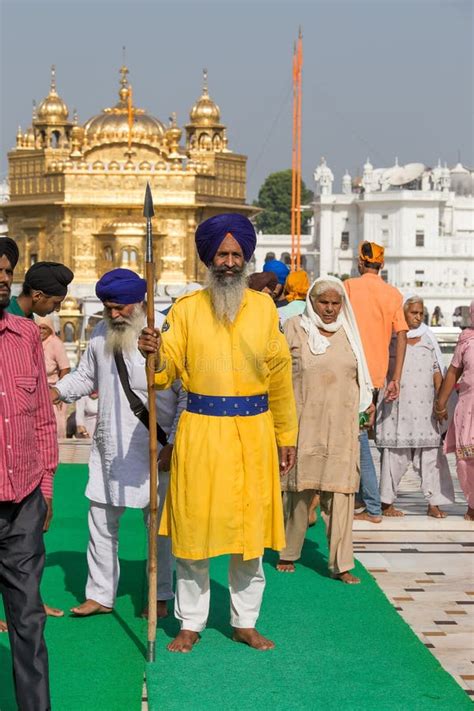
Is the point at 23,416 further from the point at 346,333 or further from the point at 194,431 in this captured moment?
the point at 346,333

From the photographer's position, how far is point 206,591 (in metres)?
5.34

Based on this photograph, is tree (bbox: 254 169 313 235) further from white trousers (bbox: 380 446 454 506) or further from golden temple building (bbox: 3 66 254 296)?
white trousers (bbox: 380 446 454 506)

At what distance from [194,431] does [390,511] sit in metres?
3.38

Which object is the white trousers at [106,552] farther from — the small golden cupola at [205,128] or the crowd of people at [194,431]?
the small golden cupola at [205,128]

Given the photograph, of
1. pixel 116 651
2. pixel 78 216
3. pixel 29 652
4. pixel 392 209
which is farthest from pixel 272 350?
pixel 392 209

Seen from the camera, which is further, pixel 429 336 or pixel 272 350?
pixel 429 336

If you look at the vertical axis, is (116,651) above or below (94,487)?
below

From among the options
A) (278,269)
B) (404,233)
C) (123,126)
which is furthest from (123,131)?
(404,233)

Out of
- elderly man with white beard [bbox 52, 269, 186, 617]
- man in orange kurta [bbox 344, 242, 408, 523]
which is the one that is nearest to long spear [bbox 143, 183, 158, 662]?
elderly man with white beard [bbox 52, 269, 186, 617]

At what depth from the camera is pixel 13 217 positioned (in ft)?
148

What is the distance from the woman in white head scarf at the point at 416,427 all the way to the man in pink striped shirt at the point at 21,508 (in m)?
4.32

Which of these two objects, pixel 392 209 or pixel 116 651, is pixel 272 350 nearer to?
pixel 116 651

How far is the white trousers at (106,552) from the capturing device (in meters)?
5.91

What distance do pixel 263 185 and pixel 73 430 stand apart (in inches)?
4076
